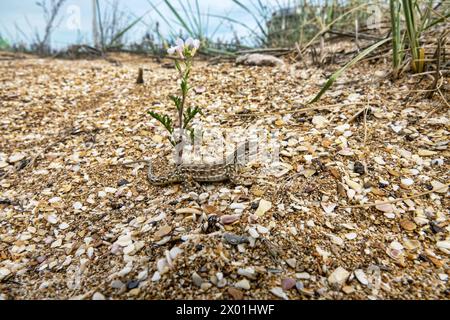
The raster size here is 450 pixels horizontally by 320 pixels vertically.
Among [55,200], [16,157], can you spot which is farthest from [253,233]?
[16,157]

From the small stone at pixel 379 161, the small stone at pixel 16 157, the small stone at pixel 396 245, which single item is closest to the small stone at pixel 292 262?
the small stone at pixel 396 245

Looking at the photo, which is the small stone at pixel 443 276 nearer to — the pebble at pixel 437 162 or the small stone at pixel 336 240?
the small stone at pixel 336 240

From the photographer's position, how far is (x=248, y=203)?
7.45 feet

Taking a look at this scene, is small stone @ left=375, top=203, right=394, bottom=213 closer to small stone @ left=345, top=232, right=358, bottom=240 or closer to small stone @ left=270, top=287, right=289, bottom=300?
small stone @ left=345, top=232, right=358, bottom=240

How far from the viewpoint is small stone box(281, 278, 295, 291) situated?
1728 mm

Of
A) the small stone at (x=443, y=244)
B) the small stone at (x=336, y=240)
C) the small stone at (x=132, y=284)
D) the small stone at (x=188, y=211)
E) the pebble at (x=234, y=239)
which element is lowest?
→ the small stone at (x=132, y=284)

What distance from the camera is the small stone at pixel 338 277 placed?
5.82 ft

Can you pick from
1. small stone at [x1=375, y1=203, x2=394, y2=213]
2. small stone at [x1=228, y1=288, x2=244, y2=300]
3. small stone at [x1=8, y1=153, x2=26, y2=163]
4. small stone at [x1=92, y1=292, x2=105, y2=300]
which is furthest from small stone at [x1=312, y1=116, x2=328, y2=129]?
small stone at [x1=8, y1=153, x2=26, y2=163]

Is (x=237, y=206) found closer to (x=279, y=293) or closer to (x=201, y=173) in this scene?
(x=201, y=173)

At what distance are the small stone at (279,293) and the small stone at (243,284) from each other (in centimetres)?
12

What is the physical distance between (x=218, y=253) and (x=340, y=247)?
26.4 inches
